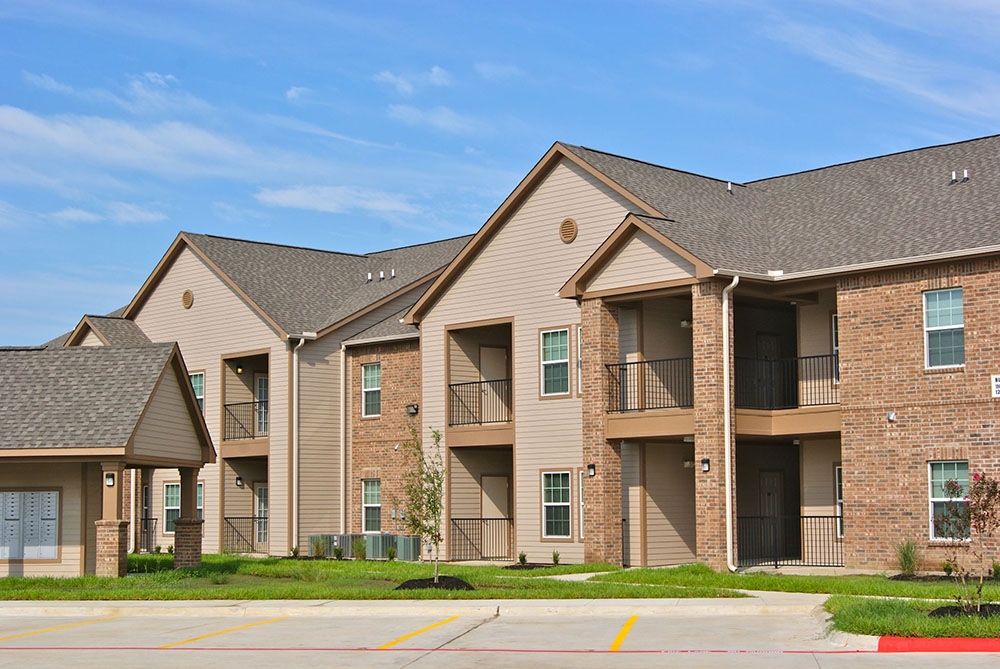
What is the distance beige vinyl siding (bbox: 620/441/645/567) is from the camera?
2978 cm

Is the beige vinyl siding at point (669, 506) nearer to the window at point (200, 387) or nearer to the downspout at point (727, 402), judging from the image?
the downspout at point (727, 402)

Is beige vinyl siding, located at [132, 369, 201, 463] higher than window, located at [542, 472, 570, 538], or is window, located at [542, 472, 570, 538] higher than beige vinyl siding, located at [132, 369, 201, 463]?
beige vinyl siding, located at [132, 369, 201, 463]

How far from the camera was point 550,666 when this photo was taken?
46.9 feet

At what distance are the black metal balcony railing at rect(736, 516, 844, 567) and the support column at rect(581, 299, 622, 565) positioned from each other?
9.12 feet

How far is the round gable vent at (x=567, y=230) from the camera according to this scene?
31.0 m

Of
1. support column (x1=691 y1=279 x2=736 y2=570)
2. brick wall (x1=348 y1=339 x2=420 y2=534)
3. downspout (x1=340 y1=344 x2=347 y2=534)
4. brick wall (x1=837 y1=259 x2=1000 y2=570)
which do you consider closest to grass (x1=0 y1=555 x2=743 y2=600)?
support column (x1=691 y1=279 x2=736 y2=570)

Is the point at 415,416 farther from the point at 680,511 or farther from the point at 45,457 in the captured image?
the point at 45,457

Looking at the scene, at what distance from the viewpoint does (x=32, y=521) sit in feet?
91.8

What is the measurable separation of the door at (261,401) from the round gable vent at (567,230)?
457 inches

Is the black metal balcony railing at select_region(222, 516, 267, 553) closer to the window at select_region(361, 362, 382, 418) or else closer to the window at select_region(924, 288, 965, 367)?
the window at select_region(361, 362, 382, 418)

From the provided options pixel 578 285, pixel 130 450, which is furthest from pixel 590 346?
pixel 130 450

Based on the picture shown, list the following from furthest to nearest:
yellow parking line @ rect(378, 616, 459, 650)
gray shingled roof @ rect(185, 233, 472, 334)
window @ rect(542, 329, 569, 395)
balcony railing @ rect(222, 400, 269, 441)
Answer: balcony railing @ rect(222, 400, 269, 441), gray shingled roof @ rect(185, 233, 472, 334), window @ rect(542, 329, 569, 395), yellow parking line @ rect(378, 616, 459, 650)

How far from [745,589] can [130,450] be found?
41.1 ft

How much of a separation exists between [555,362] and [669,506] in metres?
4.26
